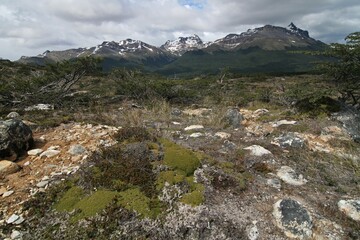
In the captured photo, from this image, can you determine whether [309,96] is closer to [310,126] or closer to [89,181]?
[310,126]

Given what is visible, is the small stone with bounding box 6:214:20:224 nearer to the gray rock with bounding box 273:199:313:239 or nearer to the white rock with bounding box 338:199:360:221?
the gray rock with bounding box 273:199:313:239

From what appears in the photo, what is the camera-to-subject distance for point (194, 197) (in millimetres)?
4535

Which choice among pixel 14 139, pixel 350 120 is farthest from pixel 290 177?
pixel 14 139

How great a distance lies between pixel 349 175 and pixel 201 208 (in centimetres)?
354

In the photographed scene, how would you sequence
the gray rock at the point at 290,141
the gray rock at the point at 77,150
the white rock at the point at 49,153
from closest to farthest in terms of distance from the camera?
the white rock at the point at 49,153 → the gray rock at the point at 77,150 → the gray rock at the point at 290,141

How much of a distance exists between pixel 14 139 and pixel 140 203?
3271mm

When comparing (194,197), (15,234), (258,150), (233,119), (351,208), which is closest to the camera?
(15,234)

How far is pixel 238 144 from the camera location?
7.29 metres

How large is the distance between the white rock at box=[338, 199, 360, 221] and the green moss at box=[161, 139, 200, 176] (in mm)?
2518

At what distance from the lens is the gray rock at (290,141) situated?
23.7 ft

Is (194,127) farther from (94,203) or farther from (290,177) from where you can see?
(94,203)

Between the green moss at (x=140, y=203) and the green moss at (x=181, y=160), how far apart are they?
93 cm

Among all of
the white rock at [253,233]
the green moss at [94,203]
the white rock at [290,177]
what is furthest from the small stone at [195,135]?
the white rock at [253,233]

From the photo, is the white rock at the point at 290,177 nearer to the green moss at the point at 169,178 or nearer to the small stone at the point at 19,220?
the green moss at the point at 169,178
